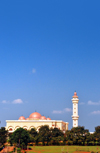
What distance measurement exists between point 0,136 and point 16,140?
15.0 feet

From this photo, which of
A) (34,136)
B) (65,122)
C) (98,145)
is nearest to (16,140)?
(34,136)

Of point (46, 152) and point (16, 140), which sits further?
point (16, 140)

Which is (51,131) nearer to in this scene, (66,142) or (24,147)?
(66,142)

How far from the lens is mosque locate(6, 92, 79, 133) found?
78.4 m

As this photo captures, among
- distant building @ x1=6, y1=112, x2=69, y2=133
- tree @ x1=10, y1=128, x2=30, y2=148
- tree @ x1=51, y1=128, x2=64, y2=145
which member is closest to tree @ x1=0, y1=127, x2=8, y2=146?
tree @ x1=10, y1=128, x2=30, y2=148

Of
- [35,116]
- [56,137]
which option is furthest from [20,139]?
[35,116]

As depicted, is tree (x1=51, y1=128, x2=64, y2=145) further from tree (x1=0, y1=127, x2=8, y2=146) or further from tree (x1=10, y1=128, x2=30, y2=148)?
tree (x1=0, y1=127, x2=8, y2=146)

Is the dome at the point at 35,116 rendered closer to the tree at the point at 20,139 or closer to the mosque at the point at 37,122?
the mosque at the point at 37,122

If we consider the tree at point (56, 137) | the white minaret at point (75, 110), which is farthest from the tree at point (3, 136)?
the white minaret at point (75, 110)

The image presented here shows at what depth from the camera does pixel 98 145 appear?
6253 cm

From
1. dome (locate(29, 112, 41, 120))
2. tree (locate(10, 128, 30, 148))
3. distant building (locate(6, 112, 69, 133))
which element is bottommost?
tree (locate(10, 128, 30, 148))

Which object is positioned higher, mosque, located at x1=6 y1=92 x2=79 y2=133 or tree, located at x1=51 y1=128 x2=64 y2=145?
mosque, located at x1=6 y1=92 x2=79 y2=133

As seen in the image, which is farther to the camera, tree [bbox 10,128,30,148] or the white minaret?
the white minaret

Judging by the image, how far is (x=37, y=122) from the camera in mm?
78812
